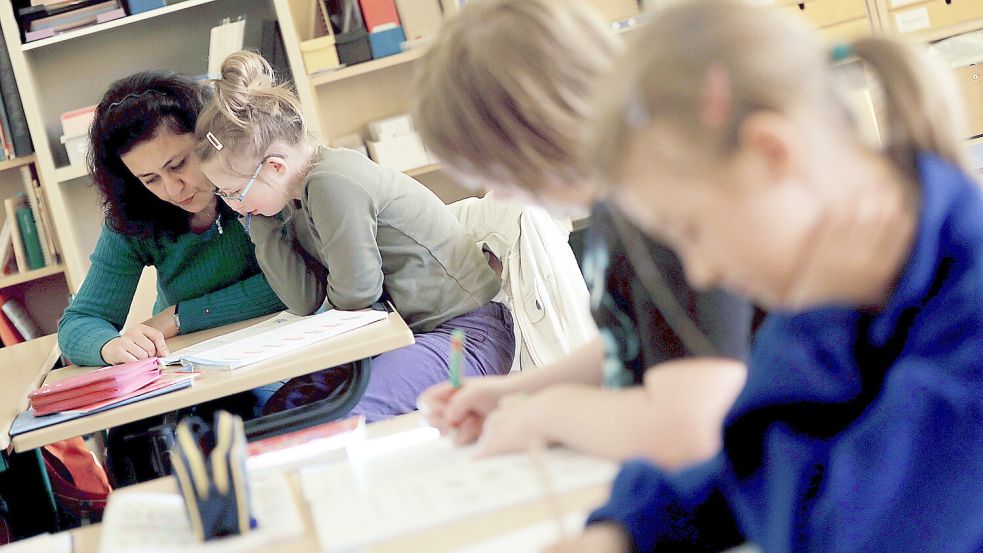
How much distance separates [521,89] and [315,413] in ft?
3.90

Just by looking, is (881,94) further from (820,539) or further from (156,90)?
(156,90)

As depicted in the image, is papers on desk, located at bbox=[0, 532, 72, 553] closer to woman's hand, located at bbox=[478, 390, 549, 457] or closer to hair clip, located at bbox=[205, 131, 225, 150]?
woman's hand, located at bbox=[478, 390, 549, 457]

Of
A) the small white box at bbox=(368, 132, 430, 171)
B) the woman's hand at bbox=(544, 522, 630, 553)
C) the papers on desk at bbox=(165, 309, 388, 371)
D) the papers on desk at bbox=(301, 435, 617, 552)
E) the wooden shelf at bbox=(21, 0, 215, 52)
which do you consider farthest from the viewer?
the small white box at bbox=(368, 132, 430, 171)

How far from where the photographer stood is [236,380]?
164 cm

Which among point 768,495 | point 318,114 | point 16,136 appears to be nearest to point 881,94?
point 768,495

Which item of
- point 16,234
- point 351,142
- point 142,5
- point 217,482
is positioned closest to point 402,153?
point 351,142

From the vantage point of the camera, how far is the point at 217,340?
2.03m

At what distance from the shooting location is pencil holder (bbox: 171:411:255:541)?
35.0 inches

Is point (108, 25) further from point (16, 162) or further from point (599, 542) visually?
point (599, 542)

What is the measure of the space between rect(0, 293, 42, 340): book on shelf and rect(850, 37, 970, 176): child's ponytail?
3.48 meters

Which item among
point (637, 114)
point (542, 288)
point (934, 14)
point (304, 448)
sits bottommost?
point (542, 288)

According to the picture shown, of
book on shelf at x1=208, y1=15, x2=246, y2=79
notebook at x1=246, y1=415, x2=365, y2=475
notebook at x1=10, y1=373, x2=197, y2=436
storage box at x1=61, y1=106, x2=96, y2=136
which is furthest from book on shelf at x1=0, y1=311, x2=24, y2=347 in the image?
notebook at x1=246, y1=415, x2=365, y2=475

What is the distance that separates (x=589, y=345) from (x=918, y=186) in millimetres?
543

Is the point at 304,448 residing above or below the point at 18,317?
above
